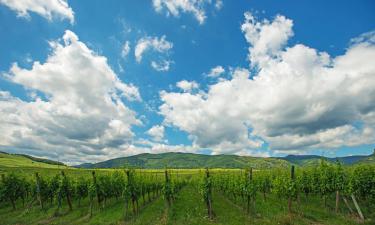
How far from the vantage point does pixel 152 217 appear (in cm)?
2892

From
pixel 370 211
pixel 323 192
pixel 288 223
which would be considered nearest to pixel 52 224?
pixel 288 223

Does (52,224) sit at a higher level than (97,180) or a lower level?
lower

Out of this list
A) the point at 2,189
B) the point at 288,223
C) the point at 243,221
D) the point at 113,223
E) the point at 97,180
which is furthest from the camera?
the point at 2,189

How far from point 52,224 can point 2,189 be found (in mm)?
23511

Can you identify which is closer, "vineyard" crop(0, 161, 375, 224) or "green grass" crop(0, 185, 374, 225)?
"green grass" crop(0, 185, 374, 225)

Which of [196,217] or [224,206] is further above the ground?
[196,217]

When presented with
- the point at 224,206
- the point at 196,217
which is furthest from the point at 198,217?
the point at 224,206

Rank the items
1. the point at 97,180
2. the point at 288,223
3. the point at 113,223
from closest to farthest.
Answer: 1. the point at 288,223
2. the point at 113,223
3. the point at 97,180

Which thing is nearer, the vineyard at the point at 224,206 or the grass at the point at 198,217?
the grass at the point at 198,217

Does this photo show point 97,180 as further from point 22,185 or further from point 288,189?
point 288,189

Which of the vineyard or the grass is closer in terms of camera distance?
the grass

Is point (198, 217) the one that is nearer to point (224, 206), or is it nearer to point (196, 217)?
point (196, 217)

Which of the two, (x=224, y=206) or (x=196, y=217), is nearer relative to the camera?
(x=196, y=217)

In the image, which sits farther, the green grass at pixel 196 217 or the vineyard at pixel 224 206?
the vineyard at pixel 224 206
